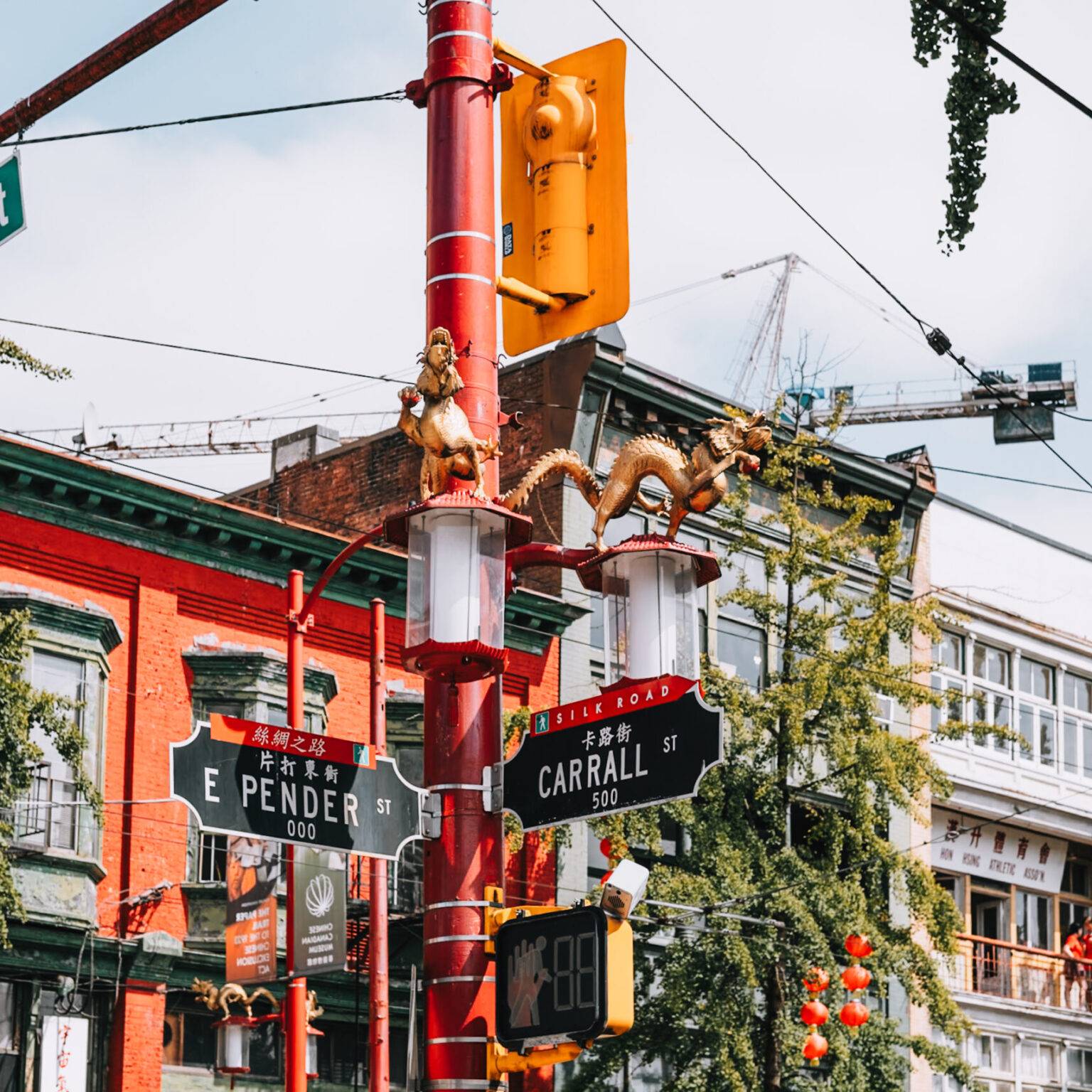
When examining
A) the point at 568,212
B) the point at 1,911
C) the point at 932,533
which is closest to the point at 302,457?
the point at 932,533

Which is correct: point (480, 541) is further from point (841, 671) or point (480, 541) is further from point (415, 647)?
point (841, 671)

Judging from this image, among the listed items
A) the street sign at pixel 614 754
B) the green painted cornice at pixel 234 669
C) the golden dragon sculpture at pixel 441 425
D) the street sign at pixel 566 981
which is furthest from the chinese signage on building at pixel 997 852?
the street sign at pixel 566 981

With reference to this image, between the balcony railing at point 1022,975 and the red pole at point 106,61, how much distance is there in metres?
29.3

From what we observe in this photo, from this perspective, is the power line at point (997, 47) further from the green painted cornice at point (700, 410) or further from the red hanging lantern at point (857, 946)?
the green painted cornice at point (700, 410)

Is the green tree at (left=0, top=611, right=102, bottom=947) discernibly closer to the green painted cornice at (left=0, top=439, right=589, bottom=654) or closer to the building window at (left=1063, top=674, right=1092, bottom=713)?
the green painted cornice at (left=0, top=439, right=589, bottom=654)

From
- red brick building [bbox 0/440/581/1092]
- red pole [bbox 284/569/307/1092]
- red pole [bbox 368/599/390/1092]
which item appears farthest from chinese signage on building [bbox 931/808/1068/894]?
red pole [bbox 284/569/307/1092]

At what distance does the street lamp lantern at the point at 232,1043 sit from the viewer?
23.1 metres

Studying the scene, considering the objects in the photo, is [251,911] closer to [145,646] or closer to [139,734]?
[139,734]

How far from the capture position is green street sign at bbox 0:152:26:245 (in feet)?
36.9

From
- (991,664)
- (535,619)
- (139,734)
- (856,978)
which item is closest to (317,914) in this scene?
(139,734)

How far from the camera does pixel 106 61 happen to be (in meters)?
10.6

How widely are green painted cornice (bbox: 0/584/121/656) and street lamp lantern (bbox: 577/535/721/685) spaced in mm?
16262

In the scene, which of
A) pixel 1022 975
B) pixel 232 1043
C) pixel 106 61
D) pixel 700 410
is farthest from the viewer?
pixel 1022 975

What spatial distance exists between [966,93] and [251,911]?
18.3 meters
